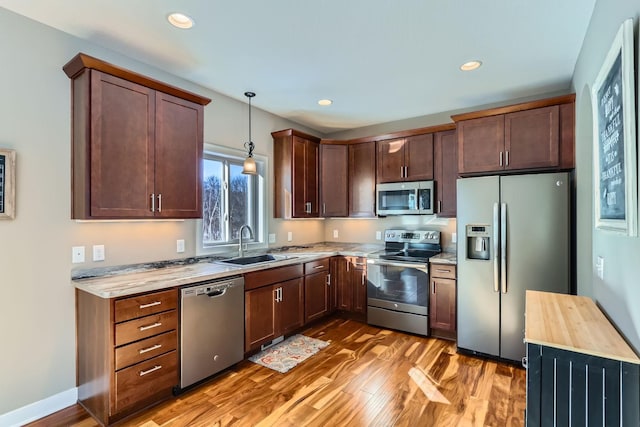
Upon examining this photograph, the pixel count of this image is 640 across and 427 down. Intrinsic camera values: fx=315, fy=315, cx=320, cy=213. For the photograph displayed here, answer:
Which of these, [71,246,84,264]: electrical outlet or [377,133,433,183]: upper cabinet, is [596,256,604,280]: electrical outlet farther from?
[71,246,84,264]: electrical outlet

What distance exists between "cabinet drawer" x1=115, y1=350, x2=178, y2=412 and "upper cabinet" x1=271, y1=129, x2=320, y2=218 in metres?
2.15

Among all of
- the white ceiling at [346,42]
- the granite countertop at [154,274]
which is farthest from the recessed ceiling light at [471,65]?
the granite countertop at [154,274]

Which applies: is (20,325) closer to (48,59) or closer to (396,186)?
(48,59)

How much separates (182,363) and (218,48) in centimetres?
243

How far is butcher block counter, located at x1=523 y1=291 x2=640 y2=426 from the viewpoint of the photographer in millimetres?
1167

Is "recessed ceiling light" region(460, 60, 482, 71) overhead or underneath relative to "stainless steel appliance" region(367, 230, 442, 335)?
overhead

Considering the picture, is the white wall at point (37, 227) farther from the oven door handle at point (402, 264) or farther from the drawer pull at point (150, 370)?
the oven door handle at point (402, 264)

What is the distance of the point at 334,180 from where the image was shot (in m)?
4.48

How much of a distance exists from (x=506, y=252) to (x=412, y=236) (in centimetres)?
135

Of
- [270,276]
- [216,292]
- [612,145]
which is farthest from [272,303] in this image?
[612,145]

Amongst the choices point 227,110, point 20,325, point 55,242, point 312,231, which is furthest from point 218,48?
point 312,231

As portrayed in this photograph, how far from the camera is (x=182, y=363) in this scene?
2348 millimetres

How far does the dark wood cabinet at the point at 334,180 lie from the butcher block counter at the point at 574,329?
2.80 metres

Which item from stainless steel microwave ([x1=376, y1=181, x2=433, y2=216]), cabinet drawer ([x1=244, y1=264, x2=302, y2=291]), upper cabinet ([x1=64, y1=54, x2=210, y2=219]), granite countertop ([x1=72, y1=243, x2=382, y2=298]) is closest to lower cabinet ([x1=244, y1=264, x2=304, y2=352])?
cabinet drawer ([x1=244, y1=264, x2=302, y2=291])
